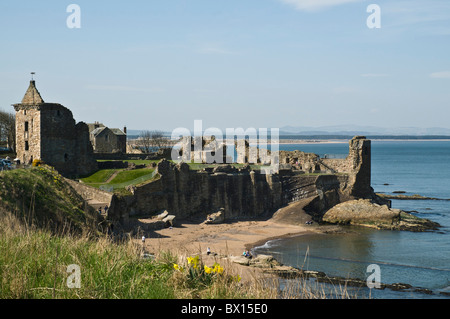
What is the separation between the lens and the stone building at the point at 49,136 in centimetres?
4725

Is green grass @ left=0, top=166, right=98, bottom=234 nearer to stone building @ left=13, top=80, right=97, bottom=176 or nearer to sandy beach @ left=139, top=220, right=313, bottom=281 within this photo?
sandy beach @ left=139, top=220, right=313, bottom=281

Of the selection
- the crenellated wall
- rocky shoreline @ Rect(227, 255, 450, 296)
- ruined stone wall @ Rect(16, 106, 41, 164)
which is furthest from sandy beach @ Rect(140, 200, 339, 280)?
ruined stone wall @ Rect(16, 106, 41, 164)

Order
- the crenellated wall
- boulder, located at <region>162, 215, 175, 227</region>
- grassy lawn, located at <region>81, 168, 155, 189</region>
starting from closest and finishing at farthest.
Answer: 1. boulder, located at <region>162, 215, 175, 227</region>
2. grassy lawn, located at <region>81, 168, 155, 189</region>
3. the crenellated wall

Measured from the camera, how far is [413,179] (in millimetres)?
108375

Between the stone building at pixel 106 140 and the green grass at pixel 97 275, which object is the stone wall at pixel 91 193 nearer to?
the green grass at pixel 97 275

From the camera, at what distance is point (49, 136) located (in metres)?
47.7

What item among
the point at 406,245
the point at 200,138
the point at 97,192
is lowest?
the point at 406,245

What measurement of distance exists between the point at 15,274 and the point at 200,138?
55.1 metres

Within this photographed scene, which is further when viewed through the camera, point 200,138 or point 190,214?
point 200,138

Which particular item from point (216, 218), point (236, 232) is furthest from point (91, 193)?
point (216, 218)

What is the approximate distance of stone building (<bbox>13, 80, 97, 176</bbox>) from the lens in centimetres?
4725

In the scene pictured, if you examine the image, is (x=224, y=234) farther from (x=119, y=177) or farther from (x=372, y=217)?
(x=372, y=217)
